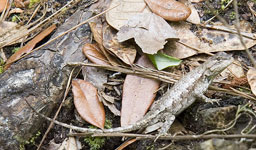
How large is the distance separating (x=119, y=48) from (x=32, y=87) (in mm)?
1176

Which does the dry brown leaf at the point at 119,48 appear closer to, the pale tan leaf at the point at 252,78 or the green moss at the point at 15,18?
the pale tan leaf at the point at 252,78

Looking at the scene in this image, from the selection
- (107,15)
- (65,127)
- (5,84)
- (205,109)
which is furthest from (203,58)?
(5,84)

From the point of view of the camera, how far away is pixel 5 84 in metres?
4.10

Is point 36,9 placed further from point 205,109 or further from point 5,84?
point 205,109

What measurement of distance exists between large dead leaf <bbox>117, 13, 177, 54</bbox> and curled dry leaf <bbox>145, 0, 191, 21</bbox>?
11 cm

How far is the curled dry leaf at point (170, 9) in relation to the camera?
4.42 m

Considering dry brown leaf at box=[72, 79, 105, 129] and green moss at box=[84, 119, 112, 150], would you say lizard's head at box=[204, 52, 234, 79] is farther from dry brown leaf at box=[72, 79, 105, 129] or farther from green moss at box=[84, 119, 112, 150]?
green moss at box=[84, 119, 112, 150]

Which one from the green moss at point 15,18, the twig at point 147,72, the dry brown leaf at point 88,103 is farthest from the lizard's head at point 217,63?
the green moss at point 15,18

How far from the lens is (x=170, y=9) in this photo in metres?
4.48

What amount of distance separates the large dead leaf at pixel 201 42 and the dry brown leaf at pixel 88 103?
110cm

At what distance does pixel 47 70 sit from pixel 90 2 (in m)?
1.30

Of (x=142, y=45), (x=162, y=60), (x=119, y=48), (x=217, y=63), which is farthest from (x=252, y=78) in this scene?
(x=119, y=48)

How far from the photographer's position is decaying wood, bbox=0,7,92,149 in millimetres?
3967

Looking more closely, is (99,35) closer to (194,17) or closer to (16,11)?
(194,17)
